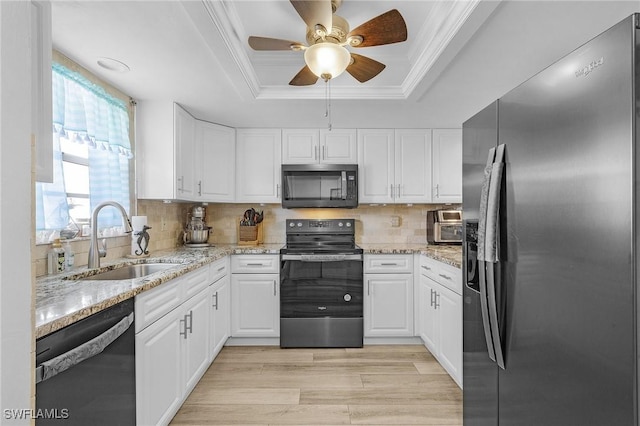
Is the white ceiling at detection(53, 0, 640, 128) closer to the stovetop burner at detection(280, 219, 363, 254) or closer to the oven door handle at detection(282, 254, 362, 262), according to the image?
the stovetop burner at detection(280, 219, 363, 254)

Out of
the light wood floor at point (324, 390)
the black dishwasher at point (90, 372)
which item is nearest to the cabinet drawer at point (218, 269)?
the light wood floor at point (324, 390)

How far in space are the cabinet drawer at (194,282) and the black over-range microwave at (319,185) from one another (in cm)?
116

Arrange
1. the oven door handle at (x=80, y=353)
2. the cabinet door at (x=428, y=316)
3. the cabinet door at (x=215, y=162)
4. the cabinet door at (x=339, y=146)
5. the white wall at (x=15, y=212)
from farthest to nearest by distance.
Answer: the cabinet door at (x=339, y=146) → the cabinet door at (x=215, y=162) → the cabinet door at (x=428, y=316) → the oven door handle at (x=80, y=353) → the white wall at (x=15, y=212)

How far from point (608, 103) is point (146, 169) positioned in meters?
2.85

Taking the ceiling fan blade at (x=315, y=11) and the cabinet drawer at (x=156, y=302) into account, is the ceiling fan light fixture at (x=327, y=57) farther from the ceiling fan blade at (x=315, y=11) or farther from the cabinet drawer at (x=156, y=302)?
the cabinet drawer at (x=156, y=302)

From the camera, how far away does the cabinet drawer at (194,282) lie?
2047 mm

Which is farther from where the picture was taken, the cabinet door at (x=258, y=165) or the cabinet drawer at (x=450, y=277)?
the cabinet door at (x=258, y=165)

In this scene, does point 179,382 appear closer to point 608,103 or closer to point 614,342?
point 614,342

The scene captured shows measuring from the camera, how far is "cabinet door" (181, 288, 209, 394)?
207cm

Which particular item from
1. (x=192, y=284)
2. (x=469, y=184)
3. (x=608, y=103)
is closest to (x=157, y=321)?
(x=192, y=284)

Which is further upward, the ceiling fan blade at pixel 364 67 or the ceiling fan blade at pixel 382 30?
the ceiling fan blade at pixel 382 30

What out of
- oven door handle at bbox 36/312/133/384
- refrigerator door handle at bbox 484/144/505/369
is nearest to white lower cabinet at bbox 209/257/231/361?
oven door handle at bbox 36/312/133/384

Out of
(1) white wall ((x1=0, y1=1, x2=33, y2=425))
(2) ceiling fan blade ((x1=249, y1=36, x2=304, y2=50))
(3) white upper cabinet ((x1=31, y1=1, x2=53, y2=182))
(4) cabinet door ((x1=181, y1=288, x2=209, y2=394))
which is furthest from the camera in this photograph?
(4) cabinet door ((x1=181, y1=288, x2=209, y2=394))

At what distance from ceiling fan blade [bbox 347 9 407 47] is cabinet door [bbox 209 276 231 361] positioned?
2.02m
